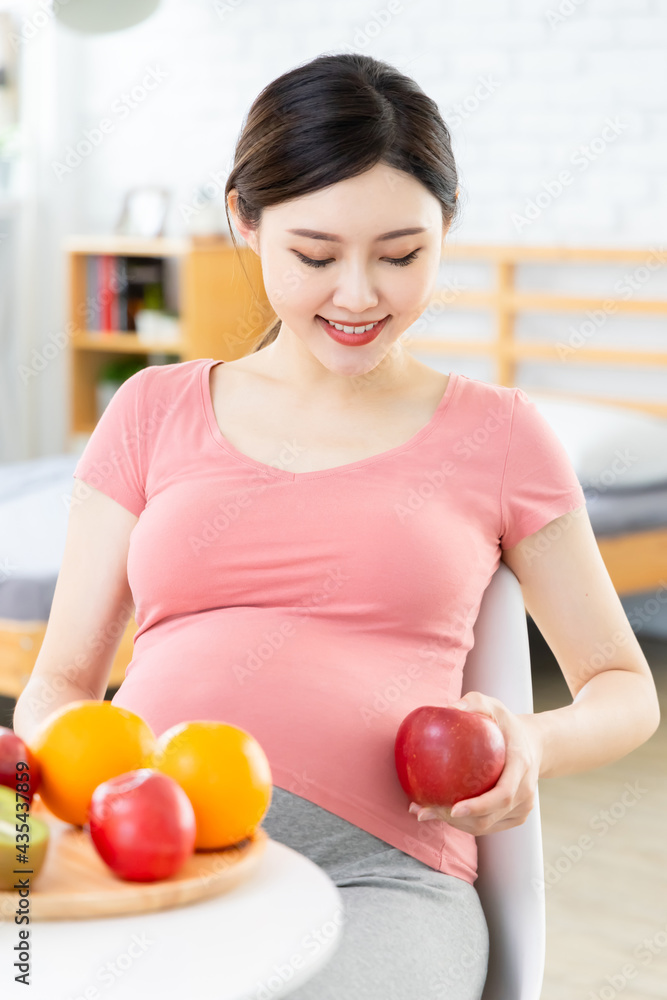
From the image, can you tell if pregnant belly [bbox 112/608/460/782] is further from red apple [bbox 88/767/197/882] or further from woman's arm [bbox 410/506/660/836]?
red apple [bbox 88/767/197/882]

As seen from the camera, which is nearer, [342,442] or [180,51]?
[342,442]

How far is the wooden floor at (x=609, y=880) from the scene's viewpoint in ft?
6.10

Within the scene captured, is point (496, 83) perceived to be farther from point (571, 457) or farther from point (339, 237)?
point (339, 237)

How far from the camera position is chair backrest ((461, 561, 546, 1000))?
1046 millimetres

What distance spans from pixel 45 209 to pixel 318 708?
13.2 ft

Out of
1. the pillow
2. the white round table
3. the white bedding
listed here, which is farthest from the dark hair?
the pillow

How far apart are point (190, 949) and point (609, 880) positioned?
5.54 ft

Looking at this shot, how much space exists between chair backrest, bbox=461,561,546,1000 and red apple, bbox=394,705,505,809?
0.44 feet

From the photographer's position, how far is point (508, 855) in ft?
3.57

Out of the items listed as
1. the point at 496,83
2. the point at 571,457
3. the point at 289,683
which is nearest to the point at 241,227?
the point at 289,683

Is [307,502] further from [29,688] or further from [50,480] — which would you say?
[50,480]

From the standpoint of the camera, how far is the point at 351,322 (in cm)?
110

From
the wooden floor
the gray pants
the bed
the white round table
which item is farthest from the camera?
the bed

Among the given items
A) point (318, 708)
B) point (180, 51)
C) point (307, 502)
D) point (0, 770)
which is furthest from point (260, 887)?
point (180, 51)
